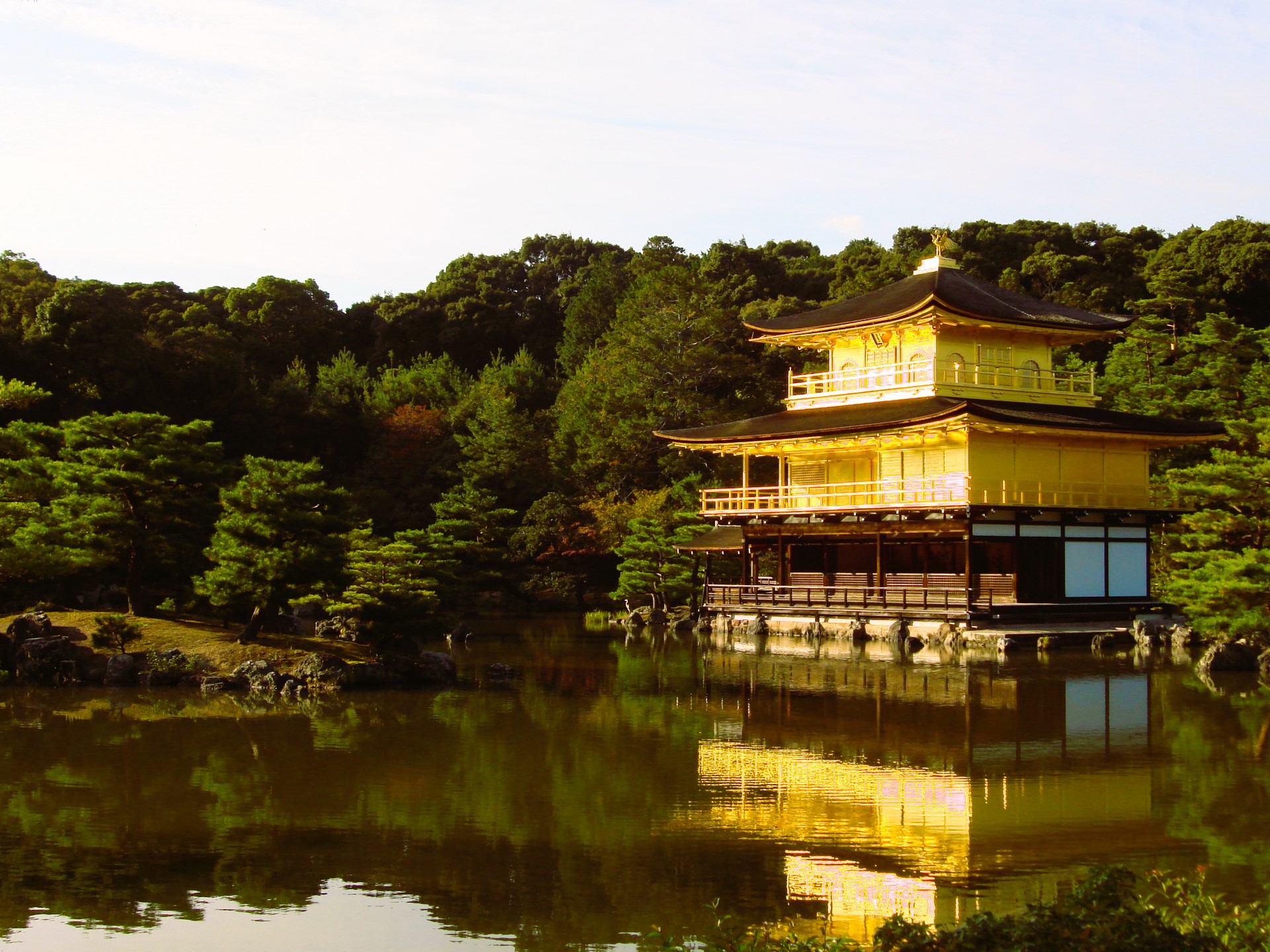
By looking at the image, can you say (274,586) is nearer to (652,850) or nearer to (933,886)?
(652,850)

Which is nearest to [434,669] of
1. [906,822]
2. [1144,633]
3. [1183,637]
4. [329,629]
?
[329,629]

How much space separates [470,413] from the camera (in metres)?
54.7

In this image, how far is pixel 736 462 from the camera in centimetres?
4975

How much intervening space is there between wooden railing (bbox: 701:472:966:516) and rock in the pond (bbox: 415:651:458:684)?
536 inches

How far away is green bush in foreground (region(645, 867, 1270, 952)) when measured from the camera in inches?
269

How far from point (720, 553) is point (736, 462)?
8583 millimetres

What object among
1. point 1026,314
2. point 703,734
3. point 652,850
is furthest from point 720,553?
point 652,850

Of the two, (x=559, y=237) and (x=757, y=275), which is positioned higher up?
(x=559, y=237)

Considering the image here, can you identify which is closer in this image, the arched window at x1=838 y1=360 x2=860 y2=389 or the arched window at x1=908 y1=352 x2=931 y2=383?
the arched window at x1=908 y1=352 x2=931 y2=383

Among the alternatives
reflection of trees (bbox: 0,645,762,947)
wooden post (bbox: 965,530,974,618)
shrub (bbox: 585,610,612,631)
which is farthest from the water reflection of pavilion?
shrub (bbox: 585,610,612,631)

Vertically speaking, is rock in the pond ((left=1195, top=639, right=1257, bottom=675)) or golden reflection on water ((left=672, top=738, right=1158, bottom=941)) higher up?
rock in the pond ((left=1195, top=639, right=1257, bottom=675))

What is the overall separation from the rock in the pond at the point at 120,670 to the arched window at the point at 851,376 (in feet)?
72.7

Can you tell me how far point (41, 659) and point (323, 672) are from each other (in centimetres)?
519

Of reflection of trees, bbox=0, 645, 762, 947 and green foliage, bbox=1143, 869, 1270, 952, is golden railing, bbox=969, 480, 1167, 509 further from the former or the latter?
green foliage, bbox=1143, 869, 1270, 952
